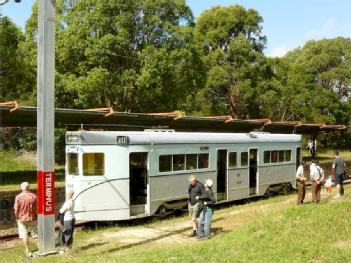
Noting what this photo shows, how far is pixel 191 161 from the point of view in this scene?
19.5 metres

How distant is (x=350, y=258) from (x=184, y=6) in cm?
2735

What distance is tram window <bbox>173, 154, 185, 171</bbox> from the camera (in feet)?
61.5

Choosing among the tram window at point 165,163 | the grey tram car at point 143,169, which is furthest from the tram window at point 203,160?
the tram window at point 165,163

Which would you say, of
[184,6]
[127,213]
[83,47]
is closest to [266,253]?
[127,213]

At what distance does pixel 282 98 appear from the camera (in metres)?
50.5

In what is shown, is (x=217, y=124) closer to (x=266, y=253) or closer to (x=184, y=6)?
(x=184, y=6)

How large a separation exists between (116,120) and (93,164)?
8309mm

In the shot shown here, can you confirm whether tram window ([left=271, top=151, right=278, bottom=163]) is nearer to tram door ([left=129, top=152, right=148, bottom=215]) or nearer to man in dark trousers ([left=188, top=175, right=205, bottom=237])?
tram door ([left=129, top=152, right=148, bottom=215])

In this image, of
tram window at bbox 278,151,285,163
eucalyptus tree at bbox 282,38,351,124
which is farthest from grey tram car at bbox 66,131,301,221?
eucalyptus tree at bbox 282,38,351,124

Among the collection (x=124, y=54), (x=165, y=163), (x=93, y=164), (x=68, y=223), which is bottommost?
(x=68, y=223)

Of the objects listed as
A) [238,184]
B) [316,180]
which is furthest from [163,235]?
[316,180]

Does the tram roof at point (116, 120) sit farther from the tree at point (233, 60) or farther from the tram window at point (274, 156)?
the tree at point (233, 60)

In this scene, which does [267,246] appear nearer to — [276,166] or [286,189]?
[276,166]

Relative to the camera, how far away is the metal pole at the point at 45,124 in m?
12.5
